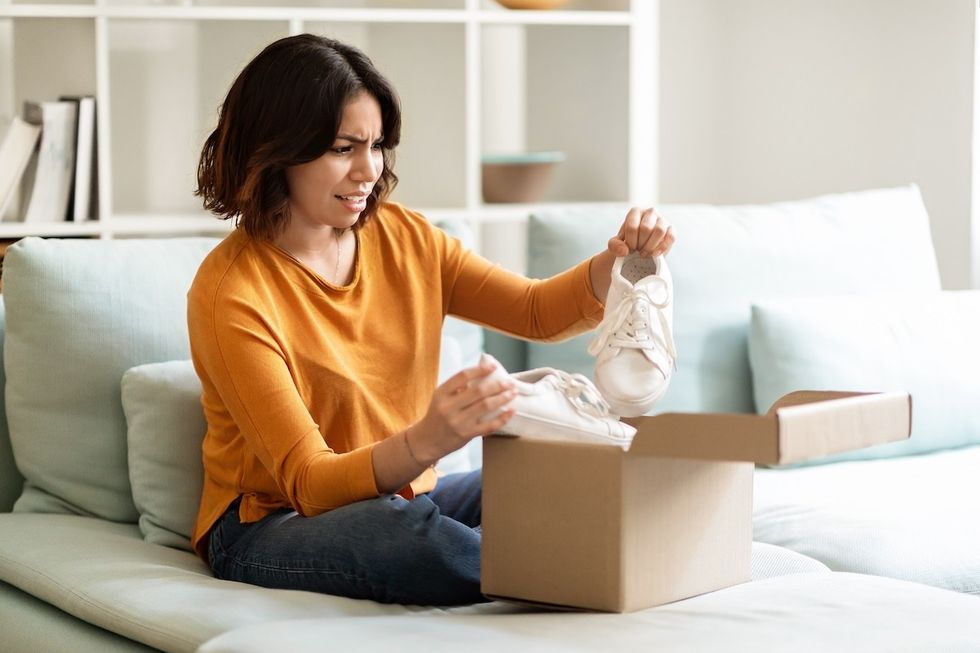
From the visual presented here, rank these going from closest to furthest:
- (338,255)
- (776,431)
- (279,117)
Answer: (776,431) → (279,117) → (338,255)

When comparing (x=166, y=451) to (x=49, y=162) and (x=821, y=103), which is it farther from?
(x=821, y=103)

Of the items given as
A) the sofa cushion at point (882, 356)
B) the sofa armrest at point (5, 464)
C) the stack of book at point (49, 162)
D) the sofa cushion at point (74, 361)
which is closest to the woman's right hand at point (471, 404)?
the sofa cushion at point (74, 361)

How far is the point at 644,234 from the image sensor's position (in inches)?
62.7

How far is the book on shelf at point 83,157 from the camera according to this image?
268 centimetres

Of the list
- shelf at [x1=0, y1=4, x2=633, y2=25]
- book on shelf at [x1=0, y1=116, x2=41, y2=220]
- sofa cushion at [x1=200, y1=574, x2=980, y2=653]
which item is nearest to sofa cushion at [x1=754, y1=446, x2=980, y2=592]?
sofa cushion at [x1=200, y1=574, x2=980, y2=653]

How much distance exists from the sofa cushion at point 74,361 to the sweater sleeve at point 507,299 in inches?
16.2

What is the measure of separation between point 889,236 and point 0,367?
1579 mm

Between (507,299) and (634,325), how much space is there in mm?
387

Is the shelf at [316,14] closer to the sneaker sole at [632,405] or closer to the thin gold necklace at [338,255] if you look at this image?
the thin gold necklace at [338,255]

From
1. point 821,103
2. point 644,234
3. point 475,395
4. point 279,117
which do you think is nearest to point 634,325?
point 644,234

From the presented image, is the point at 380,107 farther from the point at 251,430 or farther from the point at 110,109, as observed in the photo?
the point at 110,109

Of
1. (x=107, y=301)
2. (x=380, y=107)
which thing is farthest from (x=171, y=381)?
(x=380, y=107)

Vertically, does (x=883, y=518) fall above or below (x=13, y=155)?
below

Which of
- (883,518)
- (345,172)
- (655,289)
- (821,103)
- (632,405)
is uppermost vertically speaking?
(821,103)
